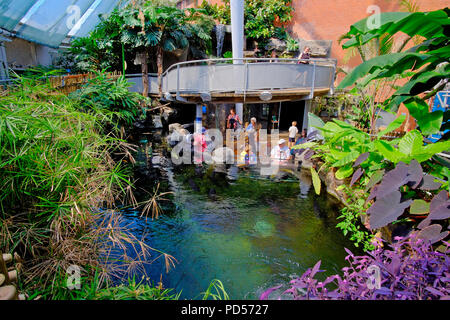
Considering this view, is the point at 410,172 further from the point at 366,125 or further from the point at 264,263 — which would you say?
the point at 366,125

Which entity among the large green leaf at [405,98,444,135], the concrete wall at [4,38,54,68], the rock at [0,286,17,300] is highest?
the concrete wall at [4,38,54,68]

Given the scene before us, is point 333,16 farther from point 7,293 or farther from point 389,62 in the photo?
point 7,293

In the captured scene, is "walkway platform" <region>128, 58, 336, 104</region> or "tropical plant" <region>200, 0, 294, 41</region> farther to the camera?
"tropical plant" <region>200, 0, 294, 41</region>

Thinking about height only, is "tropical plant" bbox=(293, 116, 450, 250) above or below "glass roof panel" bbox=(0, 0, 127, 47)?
below

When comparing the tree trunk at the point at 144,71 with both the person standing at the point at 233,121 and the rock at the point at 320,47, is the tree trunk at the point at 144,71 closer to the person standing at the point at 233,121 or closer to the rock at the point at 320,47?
the person standing at the point at 233,121

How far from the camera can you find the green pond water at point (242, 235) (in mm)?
4348

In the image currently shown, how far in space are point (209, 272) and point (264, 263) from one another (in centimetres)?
95

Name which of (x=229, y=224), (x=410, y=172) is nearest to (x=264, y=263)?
(x=229, y=224)

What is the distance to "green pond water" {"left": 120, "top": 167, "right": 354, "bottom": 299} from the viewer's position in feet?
14.3

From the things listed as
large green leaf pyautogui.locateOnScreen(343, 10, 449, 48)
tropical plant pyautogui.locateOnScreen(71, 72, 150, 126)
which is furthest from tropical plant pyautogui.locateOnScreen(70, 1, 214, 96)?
large green leaf pyautogui.locateOnScreen(343, 10, 449, 48)

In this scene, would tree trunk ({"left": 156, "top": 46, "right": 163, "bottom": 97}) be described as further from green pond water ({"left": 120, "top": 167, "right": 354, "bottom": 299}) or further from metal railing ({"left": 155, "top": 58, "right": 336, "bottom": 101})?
green pond water ({"left": 120, "top": 167, "right": 354, "bottom": 299})

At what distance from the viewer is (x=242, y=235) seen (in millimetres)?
5543

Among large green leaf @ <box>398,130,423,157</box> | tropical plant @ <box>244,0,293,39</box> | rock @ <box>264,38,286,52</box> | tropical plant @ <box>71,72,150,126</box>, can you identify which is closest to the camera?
large green leaf @ <box>398,130,423,157</box>
